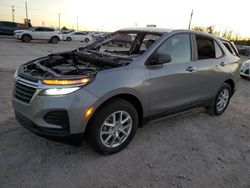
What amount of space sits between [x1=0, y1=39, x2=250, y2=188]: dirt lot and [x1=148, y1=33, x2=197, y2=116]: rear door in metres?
0.56

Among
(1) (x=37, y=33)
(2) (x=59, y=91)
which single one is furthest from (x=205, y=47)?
(1) (x=37, y=33)

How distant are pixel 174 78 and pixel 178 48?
543 mm

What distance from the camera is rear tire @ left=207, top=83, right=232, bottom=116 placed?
482 cm

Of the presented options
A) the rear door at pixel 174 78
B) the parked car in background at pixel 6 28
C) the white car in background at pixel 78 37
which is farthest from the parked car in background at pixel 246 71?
the white car in background at pixel 78 37

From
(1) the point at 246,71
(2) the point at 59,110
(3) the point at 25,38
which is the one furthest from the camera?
(3) the point at 25,38

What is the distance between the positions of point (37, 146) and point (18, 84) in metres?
0.91

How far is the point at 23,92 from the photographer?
293cm

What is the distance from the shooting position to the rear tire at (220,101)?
482cm

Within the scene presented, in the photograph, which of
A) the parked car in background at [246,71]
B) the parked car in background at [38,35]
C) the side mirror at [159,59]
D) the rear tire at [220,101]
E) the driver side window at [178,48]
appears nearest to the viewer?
the side mirror at [159,59]

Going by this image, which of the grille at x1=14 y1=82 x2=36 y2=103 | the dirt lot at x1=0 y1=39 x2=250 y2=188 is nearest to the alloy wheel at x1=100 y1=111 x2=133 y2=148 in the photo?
the dirt lot at x1=0 y1=39 x2=250 y2=188

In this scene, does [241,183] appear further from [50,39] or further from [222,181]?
[50,39]

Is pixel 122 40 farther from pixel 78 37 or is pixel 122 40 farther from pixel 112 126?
pixel 78 37

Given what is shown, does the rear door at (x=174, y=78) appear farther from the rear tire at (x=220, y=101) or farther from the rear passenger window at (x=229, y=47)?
the rear passenger window at (x=229, y=47)

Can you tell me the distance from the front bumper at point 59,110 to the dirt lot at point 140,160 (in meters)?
0.23
